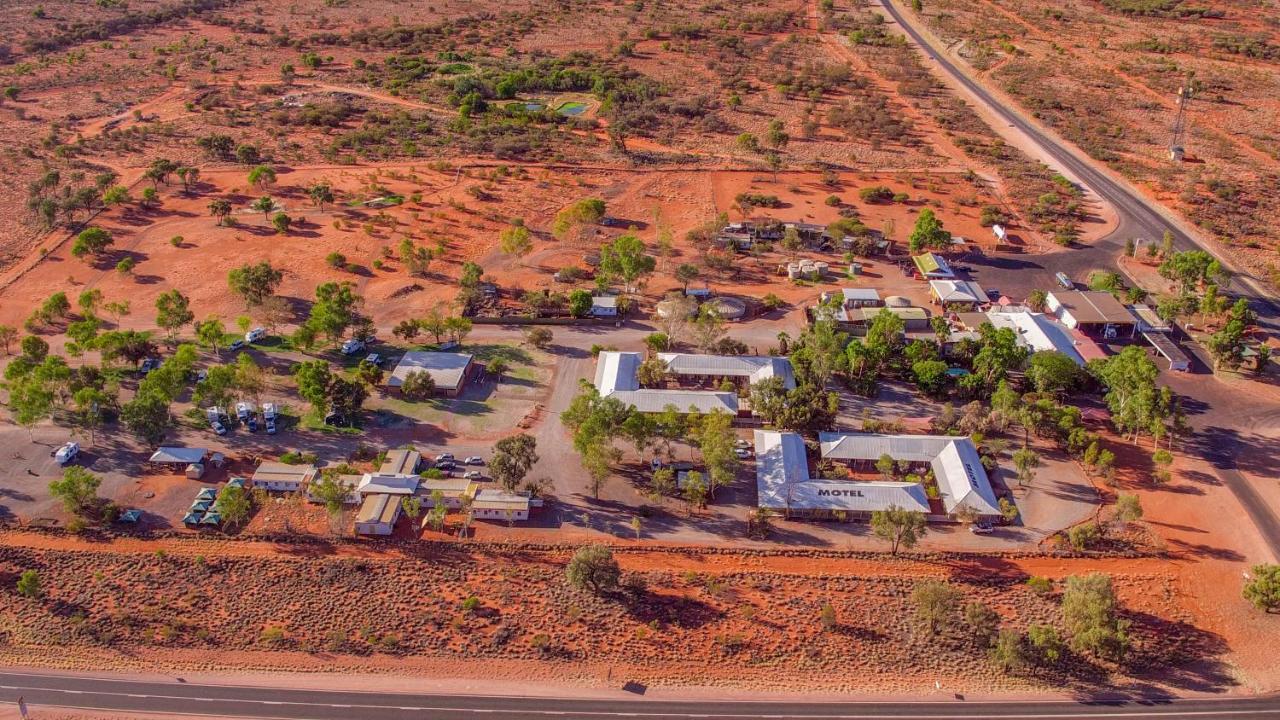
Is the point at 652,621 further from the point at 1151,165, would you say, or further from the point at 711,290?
the point at 1151,165

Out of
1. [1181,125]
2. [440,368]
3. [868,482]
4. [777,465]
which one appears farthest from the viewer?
[1181,125]

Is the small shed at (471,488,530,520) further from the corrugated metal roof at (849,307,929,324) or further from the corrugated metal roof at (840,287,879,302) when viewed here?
the corrugated metal roof at (840,287,879,302)

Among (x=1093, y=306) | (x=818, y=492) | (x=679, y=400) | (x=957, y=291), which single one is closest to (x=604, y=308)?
(x=679, y=400)

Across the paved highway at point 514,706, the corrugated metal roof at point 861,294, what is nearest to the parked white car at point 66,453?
the paved highway at point 514,706

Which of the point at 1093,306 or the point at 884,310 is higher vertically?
the point at 884,310

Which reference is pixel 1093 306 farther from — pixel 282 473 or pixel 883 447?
pixel 282 473

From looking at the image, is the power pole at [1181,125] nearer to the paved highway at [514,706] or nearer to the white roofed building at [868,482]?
the white roofed building at [868,482]

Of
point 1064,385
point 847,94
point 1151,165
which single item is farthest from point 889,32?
point 1064,385
